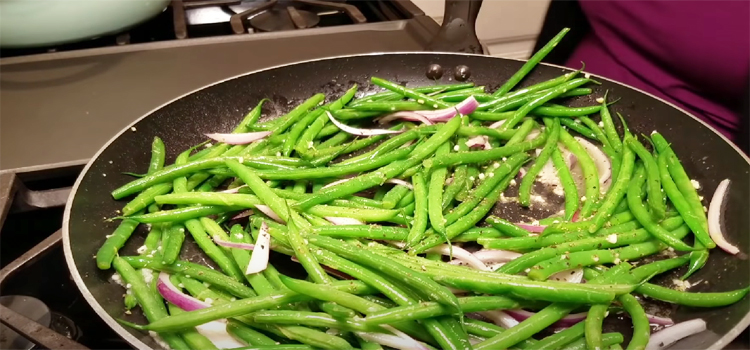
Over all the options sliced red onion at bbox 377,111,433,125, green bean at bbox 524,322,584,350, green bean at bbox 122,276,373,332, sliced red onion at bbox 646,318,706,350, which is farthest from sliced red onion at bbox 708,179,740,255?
green bean at bbox 122,276,373,332

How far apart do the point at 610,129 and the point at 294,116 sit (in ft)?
3.18

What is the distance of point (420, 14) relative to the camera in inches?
98.0

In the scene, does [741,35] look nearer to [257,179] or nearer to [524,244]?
[524,244]

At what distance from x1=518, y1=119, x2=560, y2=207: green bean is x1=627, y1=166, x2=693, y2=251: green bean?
0.24 m

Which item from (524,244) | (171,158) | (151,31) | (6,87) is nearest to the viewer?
(524,244)

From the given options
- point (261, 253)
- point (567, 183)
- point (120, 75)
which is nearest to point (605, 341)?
point (567, 183)

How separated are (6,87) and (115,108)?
48 cm

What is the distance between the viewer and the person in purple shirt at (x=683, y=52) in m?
1.81

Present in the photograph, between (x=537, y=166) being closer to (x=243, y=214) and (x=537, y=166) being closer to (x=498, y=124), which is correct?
(x=498, y=124)

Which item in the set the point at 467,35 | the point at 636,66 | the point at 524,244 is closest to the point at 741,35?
the point at 636,66

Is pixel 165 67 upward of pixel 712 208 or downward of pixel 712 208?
upward

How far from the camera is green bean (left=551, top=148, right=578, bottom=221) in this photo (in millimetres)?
1408

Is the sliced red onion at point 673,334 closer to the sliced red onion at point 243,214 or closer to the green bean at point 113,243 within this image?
the sliced red onion at point 243,214

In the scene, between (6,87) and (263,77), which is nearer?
(263,77)
